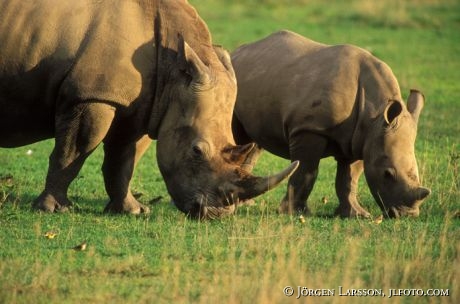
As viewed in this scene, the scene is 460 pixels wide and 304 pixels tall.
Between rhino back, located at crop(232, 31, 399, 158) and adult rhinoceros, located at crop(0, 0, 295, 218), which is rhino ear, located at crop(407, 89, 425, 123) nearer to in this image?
rhino back, located at crop(232, 31, 399, 158)

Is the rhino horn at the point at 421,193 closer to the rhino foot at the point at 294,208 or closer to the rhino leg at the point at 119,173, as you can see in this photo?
the rhino foot at the point at 294,208

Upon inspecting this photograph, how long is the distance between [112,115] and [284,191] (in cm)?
302

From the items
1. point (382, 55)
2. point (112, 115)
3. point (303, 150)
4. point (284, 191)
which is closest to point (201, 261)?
point (112, 115)

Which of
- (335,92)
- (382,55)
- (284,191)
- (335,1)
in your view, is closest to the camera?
(335,92)

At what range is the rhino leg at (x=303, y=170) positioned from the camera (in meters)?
12.2

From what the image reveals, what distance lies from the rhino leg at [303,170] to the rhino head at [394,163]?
53 cm

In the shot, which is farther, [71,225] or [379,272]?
[71,225]

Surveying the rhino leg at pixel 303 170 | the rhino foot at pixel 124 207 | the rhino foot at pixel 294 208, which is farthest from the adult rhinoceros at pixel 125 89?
the rhino foot at pixel 294 208

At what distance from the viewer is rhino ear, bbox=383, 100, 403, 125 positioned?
11805 millimetres

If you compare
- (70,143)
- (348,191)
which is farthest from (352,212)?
(70,143)

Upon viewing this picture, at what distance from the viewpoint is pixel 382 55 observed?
81.1 feet

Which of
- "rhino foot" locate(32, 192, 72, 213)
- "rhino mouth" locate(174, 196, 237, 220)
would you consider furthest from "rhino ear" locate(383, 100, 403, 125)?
"rhino foot" locate(32, 192, 72, 213)

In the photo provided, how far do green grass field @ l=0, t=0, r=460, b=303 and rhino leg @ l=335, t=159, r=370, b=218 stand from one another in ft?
0.60

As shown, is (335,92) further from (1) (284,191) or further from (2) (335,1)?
(2) (335,1)
